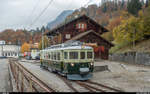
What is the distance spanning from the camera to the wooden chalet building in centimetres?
2898

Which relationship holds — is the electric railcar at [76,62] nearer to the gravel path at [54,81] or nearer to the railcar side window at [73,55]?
the railcar side window at [73,55]

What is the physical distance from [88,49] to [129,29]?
3277 cm

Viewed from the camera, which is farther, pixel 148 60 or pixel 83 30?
pixel 83 30

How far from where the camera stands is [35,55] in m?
54.6

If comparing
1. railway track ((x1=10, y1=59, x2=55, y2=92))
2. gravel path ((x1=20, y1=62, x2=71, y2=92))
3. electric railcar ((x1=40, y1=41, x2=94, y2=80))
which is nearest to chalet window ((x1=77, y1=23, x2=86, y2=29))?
gravel path ((x1=20, y1=62, x2=71, y2=92))

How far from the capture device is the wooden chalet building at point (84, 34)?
28984 millimetres

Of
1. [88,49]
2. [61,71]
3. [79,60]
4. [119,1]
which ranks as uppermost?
[119,1]

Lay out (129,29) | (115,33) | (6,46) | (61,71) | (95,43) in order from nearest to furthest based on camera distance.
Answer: (61,71), (95,43), (129,29), (115,33), (6,46)

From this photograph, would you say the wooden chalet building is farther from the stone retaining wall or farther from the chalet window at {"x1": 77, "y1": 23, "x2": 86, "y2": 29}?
the stone retaining wall

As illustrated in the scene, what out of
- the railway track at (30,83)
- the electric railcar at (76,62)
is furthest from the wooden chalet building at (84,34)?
the railway track at (30,83)

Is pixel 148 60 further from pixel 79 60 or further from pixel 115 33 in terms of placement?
pixel 115 33

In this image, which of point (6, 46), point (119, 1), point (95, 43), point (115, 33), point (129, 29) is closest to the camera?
point (95, 43)

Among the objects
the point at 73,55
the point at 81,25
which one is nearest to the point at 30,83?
the point at 73,55

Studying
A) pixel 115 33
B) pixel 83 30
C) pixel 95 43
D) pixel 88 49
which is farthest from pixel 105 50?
pixel 115 33
